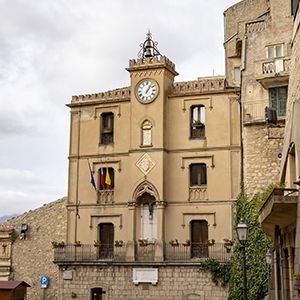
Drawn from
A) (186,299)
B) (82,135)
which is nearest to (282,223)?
(186,299)

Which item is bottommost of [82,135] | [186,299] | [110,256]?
[186,299]

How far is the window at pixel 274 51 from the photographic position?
89.8ft

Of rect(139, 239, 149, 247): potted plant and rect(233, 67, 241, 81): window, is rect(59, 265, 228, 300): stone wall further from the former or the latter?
rect(233, 67, 241, 81): window

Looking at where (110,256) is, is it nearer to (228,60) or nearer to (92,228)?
(92,228)

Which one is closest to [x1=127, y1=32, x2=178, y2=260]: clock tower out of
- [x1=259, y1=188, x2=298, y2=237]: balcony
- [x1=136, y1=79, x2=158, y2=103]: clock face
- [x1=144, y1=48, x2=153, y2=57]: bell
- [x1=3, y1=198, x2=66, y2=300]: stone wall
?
[x1=136, y1=79, x2=158, y2=103]: clock face

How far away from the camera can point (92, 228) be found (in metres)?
Answer: 31.4

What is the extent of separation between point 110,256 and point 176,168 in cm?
577

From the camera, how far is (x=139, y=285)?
29.3m

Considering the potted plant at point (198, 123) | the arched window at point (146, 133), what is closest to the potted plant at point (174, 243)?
the arched window at point (146, 133)

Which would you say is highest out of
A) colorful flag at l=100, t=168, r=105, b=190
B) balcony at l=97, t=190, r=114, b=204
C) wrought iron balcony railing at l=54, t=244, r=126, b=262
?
colorful flag at l=100, t=168, r=105, b=190

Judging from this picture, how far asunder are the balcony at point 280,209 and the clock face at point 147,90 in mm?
17216

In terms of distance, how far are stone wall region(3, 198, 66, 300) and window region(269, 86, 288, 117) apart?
1488 centimetres

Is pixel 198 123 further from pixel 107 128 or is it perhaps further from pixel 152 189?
pixel 107 128

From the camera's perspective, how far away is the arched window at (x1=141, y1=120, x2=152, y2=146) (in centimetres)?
3081
